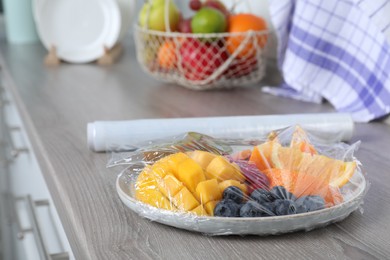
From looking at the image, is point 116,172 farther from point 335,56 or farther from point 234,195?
point 335,56

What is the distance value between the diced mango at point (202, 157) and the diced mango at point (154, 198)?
0.05 m

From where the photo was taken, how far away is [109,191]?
1.98 feet

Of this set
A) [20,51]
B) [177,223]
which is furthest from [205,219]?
[20,51]

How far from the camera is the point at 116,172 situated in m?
0.65

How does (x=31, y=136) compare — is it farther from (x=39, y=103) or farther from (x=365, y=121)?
(x=365, y=121)

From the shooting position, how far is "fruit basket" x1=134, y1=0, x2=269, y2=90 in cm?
106

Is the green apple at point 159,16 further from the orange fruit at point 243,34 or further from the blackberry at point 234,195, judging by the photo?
the blackberry at point 234,195

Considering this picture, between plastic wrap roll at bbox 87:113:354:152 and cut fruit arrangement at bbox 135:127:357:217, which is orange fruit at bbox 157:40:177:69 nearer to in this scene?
plastic wrap roll at bbox 87:113:354:152

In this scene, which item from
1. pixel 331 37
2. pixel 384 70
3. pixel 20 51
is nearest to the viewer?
pixel 384 70

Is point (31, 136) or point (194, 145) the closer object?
point (194, 145)

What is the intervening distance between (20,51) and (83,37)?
27 centimetres

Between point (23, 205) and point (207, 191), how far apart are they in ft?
2.88

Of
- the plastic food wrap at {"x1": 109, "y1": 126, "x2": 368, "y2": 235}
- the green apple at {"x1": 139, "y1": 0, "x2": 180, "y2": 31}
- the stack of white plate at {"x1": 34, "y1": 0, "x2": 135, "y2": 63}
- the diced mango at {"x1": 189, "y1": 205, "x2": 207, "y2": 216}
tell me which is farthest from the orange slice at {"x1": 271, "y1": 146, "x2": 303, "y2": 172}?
the stack of white plate at {"x1": 34, "y1": 0, "x2": 135, "y2": 63}

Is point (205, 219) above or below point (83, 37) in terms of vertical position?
above
